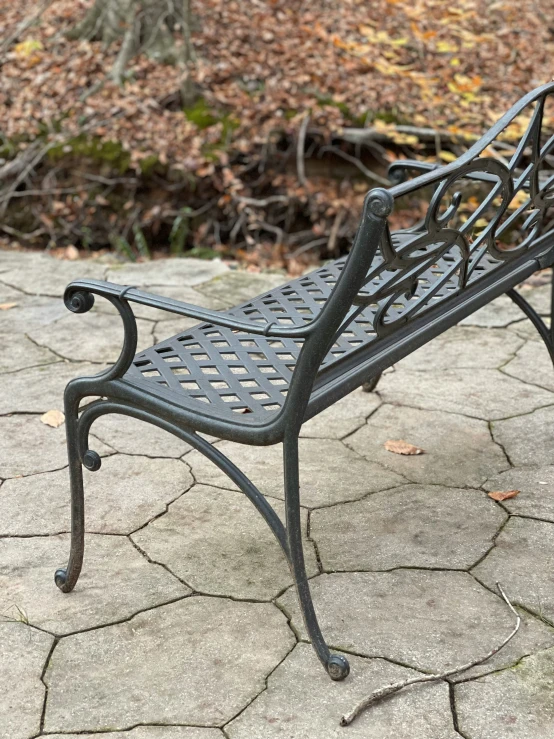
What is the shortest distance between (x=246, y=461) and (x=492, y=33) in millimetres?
5446

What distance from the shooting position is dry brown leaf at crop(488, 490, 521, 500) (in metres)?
2.80

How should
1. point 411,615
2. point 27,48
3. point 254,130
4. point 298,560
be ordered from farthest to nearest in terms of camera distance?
point 27,48, point 254,130, point 411,615, point 298,560

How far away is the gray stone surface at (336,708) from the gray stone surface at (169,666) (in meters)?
0.05

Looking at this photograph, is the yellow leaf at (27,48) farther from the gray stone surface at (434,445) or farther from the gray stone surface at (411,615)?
the gray stone surface at (411,615)

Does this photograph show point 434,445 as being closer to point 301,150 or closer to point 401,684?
point 401,684

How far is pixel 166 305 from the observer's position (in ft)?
6.15

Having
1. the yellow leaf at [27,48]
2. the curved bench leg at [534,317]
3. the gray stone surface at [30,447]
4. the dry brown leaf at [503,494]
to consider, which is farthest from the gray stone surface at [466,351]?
the yellow leaf at [27,48]

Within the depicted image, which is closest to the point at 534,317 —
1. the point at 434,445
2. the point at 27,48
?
the point at 434,445

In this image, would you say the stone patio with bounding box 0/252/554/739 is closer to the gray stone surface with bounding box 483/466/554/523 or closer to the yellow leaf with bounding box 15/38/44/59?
the gray stone surface with bounding box 483/466/554/523

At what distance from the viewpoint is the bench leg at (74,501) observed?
6.97 feet

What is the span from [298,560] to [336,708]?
1.07ft

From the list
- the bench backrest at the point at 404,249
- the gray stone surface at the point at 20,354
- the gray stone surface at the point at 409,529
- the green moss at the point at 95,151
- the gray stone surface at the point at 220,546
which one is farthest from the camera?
the green moss at the point at 95,151

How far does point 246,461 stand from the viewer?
3062mm

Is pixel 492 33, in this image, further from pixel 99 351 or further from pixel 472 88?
pixel 99 351
